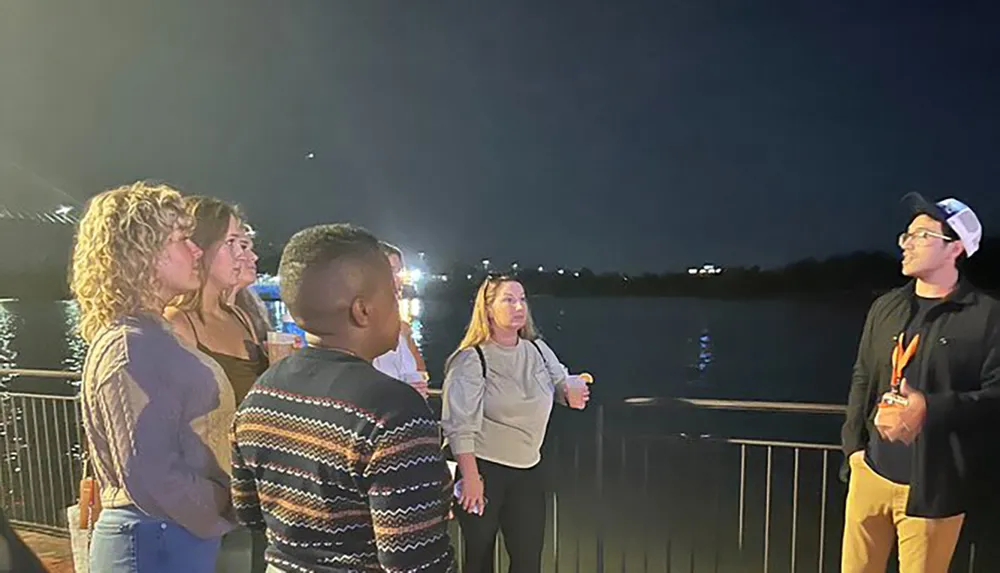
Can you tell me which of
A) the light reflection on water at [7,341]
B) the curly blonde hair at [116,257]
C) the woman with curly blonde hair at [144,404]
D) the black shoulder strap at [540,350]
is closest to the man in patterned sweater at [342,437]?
the woman with curly blonde hair at [144,404]

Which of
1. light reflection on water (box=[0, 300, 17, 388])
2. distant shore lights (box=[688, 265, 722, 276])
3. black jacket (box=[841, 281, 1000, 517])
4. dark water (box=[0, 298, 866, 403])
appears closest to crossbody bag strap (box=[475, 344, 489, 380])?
black jacket (box=[841, 281, 1000, 517])

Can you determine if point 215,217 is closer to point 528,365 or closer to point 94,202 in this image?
point 94,202

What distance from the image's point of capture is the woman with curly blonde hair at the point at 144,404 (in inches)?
48.6

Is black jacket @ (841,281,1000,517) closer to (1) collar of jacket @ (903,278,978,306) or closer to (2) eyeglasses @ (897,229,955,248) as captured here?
(1) collar of jacket @ (903,278,978,306)

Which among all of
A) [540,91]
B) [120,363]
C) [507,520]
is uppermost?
[540,91]

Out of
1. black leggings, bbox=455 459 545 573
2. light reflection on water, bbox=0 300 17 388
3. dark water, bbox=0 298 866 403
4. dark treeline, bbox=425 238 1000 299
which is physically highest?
black leggings, bbox=455 459 545 573

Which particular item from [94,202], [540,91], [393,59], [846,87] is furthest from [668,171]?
[94,202]

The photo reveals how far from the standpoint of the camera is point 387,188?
3003 centimetres

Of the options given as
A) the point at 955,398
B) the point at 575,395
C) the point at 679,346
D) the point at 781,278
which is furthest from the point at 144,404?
the point at 679,346

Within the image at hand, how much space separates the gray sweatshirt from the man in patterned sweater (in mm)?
1175

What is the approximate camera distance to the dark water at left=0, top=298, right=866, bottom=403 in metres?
33.1

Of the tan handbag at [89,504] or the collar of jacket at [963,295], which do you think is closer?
the tan handbag at [89,504]

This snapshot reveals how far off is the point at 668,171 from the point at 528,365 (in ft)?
147

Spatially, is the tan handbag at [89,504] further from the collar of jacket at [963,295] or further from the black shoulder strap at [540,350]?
the collar of jacket at [963,295]
